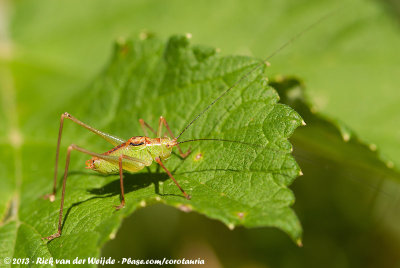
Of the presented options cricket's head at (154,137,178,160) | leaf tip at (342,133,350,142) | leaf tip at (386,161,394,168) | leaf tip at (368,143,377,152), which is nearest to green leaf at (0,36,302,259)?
cricket's head at (154,137,178,160)

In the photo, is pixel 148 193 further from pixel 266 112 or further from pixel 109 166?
pixel 266 112

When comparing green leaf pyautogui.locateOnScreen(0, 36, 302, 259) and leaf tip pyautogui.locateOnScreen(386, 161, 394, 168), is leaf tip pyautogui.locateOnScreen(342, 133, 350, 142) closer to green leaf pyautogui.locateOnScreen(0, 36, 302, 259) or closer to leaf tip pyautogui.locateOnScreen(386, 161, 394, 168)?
leaf tip pyautogui.locateOnScreen(386, 161, 394, 168)

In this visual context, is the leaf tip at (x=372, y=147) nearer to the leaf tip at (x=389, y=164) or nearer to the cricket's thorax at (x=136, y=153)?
the leaf tip at (x=389, y=164)

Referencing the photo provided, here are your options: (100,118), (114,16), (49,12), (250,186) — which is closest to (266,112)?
(250,186)

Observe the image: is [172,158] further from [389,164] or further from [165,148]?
[389,164]

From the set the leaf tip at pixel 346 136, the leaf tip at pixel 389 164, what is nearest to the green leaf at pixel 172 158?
the leaf tip at pixel 346 136

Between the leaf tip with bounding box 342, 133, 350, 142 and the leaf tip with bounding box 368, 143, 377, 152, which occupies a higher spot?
the leaf tip with bounding box 342, 133, 350, 142

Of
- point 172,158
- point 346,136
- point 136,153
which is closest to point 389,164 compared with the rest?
point 346,136
